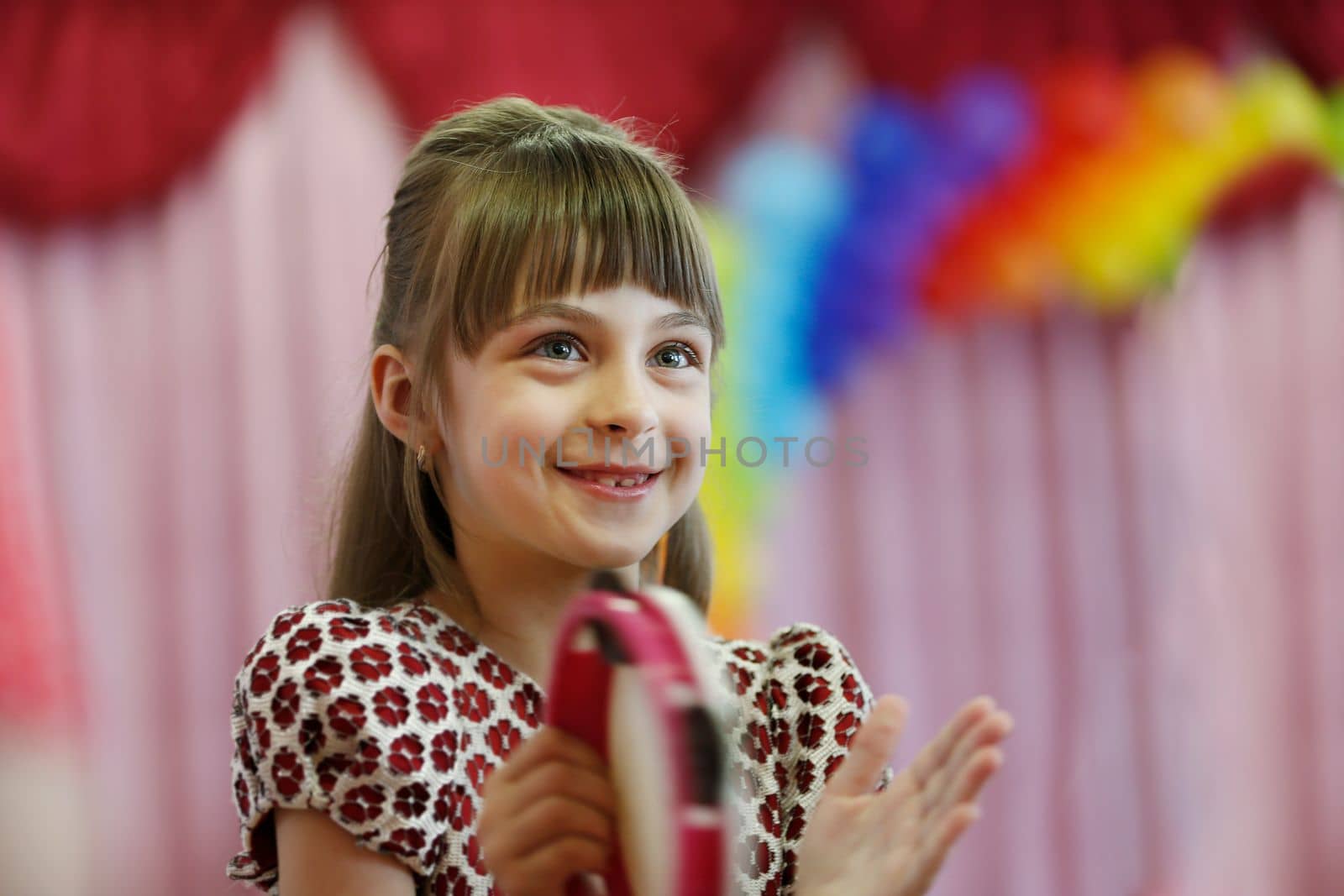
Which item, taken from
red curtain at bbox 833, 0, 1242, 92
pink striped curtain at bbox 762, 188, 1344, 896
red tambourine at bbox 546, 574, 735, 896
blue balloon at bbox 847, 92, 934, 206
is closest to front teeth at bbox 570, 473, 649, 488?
red tambourine at bbox 546, 574, 735, 896

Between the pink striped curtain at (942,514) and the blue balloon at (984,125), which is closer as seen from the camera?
the pink striped curtain at (942,514)

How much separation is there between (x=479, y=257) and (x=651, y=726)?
13.9 inches

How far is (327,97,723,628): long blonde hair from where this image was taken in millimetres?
849

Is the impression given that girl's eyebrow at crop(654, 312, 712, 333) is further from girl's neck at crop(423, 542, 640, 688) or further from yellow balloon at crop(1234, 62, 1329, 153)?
yellow balloon at crop(1234, 62, 1329, 153)

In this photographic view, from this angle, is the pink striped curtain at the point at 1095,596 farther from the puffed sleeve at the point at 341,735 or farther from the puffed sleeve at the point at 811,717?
the puffed sleeve at the point at 341,735

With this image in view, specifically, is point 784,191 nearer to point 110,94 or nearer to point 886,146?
point 886,146

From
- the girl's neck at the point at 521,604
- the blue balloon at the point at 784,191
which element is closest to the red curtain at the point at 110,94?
the blue balloon at the point at 784,191

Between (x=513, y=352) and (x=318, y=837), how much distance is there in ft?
1.01

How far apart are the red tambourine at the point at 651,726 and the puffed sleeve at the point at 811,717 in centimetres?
22

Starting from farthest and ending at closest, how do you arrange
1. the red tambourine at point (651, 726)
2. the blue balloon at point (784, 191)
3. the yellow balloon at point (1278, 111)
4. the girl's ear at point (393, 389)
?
1. the yellow balloon at point (1278, 111)
2. the blue balloon at point (784, 191)
3. the girl's ear at point (393, 389)
4. the red tambourine at point (651, 726)

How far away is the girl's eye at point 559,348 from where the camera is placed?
0.84 meters

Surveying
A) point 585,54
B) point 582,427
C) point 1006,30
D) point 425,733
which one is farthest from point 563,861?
point 1006,30

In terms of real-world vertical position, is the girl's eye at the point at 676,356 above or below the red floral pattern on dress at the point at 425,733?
above

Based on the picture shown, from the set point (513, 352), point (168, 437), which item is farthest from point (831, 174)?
point (513, 352)
